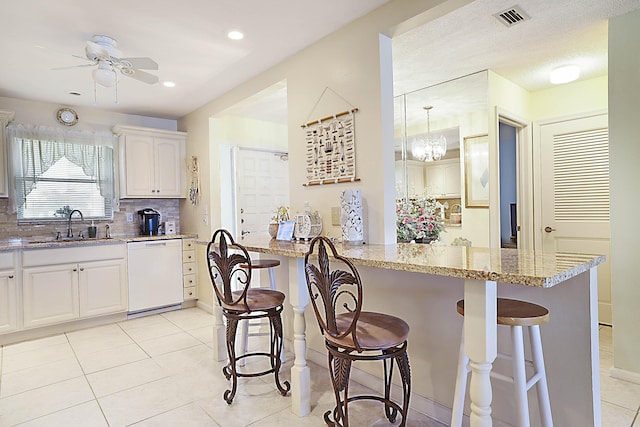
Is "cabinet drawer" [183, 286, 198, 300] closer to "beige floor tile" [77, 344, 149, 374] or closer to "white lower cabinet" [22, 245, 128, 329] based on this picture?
"white lower cabinet" [22, 245, 128, 329]

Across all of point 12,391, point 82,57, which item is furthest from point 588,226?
point 12,391

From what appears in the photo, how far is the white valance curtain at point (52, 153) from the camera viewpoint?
392 cm

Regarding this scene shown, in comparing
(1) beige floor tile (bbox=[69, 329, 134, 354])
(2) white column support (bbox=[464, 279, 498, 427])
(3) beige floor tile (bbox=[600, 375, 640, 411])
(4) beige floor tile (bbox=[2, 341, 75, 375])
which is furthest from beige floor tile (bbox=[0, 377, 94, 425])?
(3) beige floor tile (bbox=[600, 375, 640, 411])

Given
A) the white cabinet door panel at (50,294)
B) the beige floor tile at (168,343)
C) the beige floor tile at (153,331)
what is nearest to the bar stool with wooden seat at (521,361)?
the beige floor tile at (168,343)

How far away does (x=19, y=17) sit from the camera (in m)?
2.34

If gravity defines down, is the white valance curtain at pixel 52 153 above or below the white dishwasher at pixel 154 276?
above

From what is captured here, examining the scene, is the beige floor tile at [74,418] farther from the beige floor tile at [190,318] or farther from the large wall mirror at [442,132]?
the large wall mirror at [442,132]

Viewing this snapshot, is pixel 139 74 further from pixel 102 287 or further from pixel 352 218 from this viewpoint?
pixel 102 287

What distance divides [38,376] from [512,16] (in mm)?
4298

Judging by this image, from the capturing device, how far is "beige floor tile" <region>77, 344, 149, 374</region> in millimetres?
2910

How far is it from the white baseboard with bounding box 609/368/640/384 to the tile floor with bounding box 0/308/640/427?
0.04m

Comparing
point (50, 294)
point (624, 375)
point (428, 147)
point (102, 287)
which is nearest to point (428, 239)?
point (624, 375)

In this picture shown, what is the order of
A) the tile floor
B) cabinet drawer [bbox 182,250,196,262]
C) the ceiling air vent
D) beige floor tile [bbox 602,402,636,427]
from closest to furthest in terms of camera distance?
beige floor tile [bbox 602,402,636,427], the tile floor, the ceiling air vent, cabinet drawer [bbox 182,250,196,262]

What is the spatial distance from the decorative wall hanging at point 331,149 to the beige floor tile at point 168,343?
6.09 feet
